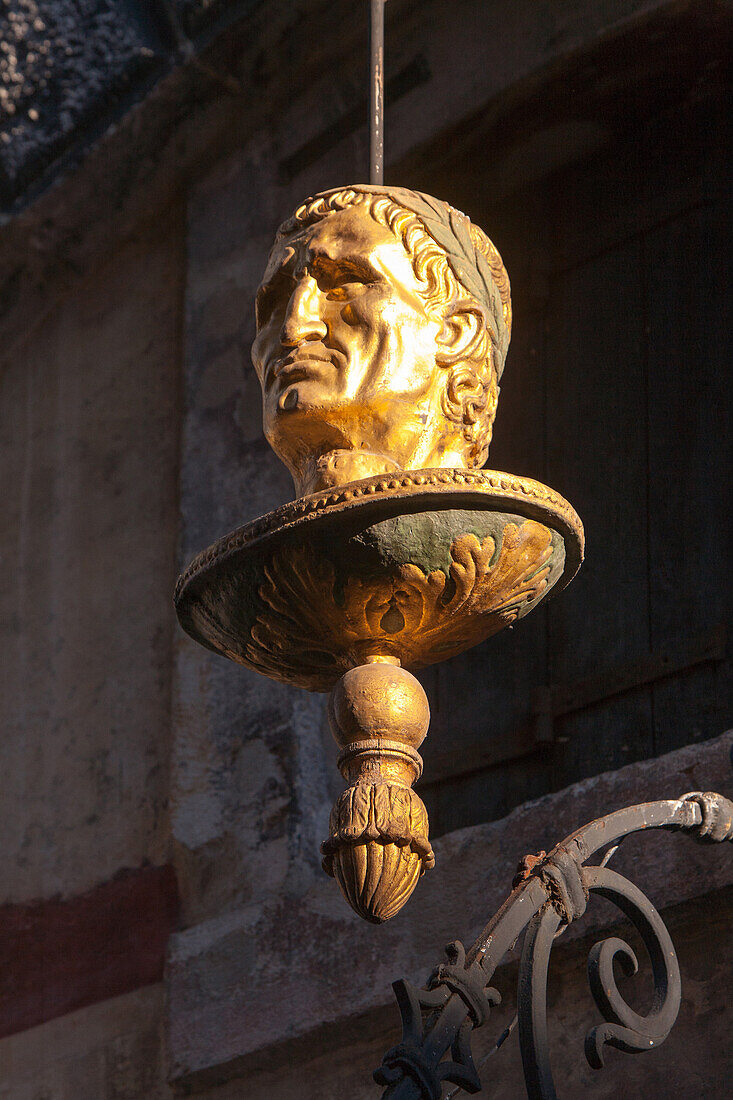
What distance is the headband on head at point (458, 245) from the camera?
164 centimetres

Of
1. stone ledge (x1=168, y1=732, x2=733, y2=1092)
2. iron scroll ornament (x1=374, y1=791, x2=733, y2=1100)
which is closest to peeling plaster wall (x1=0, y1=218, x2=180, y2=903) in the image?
stone ledge (x1=168, y1=732, x2=733, y2=1092)

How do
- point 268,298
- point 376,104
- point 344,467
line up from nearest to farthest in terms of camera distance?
A: point 344,467 < point 268,298 < point 376,104

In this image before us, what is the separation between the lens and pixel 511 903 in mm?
1550

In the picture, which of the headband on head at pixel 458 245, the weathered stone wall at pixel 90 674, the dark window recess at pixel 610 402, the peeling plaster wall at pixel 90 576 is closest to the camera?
the headband on head at pixel 458 245

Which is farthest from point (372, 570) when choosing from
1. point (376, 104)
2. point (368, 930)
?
point (368, 930)

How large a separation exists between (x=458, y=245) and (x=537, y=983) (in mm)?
726

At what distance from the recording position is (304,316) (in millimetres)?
1585

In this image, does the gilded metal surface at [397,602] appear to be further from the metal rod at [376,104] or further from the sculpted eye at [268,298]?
the metal rod at [376,104]

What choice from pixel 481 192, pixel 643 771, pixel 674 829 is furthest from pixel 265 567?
pixel 481 192

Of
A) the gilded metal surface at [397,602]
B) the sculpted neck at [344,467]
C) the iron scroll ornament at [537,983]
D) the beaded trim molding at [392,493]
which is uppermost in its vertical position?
the sculpted neck at [344,467]

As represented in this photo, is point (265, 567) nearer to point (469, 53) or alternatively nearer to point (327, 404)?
point (327, 404)

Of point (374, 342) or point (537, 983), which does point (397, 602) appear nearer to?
point (374, 342)

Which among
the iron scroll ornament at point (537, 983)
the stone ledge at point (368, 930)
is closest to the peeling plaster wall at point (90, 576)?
the stone ledge at point (368, 930)

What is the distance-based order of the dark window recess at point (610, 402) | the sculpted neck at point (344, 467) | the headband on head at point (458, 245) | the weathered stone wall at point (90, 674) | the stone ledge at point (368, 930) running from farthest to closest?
the weathered stone wall at point (90, 674) < the dark window recess at point (610, 402) < the stone ledge at point (368, 930) < the headband on head at point (458, 245) < the sculpted neck at point (344, 467)
